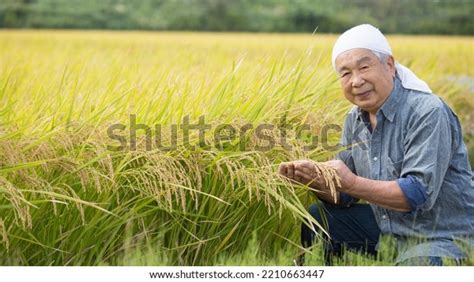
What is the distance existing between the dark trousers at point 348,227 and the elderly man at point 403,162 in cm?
8

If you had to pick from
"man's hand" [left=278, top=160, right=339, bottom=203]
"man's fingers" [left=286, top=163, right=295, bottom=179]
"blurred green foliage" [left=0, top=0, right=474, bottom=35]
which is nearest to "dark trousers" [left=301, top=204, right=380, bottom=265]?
"man's hand" [left=278, top=160, right=339, bottom=203]

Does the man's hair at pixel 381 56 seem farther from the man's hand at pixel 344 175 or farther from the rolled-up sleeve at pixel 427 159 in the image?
the man's hand at pixel 344 175

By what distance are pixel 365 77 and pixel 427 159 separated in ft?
1.10

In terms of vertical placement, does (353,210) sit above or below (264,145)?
below

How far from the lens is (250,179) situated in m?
2.69

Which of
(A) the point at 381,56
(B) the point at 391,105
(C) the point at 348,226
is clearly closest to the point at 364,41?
(A) the point at 381,56

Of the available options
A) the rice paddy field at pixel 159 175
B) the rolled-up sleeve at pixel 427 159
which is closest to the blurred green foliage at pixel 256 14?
the rice paddy field at pixel 159 175

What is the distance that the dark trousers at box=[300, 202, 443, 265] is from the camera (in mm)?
2875

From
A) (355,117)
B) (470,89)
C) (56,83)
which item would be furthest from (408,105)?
(470,89)

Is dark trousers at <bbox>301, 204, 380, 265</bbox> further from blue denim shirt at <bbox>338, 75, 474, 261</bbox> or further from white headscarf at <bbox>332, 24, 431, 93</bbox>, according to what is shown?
white headscarf at <bbox>332, 24, 431, 93</bbox>

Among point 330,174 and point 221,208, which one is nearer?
point 330,174

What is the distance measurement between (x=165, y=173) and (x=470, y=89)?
3.76 meters

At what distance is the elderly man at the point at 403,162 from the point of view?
2523 millimetres

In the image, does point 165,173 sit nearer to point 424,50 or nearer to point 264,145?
point 264,145
